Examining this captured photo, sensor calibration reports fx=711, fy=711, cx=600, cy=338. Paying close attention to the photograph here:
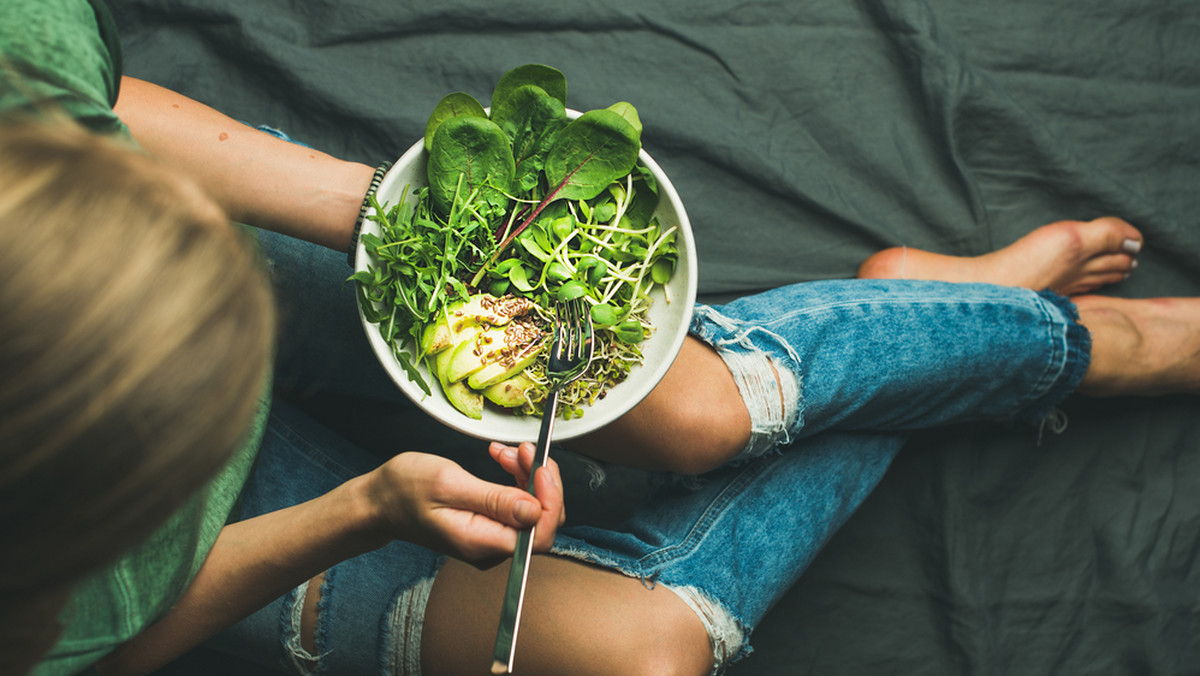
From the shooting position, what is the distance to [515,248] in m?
0.69

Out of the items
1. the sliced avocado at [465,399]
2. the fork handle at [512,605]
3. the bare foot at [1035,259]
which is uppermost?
the bare foot at [1035,259]

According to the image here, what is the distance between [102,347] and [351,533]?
319 millimetres

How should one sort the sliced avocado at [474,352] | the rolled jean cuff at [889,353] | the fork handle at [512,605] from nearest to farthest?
the fork handle at [512,605], the sliced avocado at [474,352], the rolled jean cuff at [889,353]

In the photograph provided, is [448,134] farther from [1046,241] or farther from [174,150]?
[1046,241]

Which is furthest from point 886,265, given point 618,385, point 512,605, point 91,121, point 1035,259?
point 91,121

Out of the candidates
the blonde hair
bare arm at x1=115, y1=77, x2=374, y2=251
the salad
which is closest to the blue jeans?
bare arm at x1=115, y1=77, x2=374, y2=251

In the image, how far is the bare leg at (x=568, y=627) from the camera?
2.44ft

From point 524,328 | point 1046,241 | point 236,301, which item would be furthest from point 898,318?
point 236,301

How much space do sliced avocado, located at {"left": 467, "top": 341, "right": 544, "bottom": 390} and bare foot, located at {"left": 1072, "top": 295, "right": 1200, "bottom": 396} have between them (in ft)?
2.74

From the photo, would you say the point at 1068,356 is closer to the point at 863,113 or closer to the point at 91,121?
the point at 863,113

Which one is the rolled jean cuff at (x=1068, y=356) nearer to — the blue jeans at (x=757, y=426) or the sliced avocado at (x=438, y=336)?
the blue jeans at (x=757, y=426)

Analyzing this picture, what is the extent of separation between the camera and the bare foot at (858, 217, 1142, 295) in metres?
1.08

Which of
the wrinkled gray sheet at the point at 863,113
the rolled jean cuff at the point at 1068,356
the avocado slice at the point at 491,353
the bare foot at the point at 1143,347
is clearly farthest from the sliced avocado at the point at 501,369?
the bare foot at the point at 1143,347

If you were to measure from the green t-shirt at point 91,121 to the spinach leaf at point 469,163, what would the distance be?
0.91 ft
